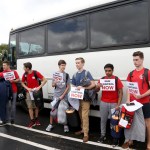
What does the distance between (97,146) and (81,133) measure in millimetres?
960

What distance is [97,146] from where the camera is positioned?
5680 millimetres

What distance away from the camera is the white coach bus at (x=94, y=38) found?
5.84 m

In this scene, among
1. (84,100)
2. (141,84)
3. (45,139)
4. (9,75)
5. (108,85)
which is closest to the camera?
(141,84)

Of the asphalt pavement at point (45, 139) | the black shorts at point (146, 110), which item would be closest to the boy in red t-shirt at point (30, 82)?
the asphalt pavement at point (45, 139)

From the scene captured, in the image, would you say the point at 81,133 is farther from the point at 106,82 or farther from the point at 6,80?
the point at 6,80

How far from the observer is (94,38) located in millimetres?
6695

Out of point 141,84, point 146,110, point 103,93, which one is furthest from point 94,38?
point 146,110

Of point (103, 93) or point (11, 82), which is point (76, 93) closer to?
point (103, 93)

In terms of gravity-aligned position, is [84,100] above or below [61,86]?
below

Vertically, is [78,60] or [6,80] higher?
[78,60]

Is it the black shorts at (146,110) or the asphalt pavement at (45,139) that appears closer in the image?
the black shorts at (146,110)

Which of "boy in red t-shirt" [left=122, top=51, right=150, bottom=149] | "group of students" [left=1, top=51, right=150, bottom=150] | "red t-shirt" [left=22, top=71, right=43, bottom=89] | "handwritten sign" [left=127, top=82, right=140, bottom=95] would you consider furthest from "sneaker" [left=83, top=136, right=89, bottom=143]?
"red t-shirt" [left=22, top=71, right=43, bottom=89]

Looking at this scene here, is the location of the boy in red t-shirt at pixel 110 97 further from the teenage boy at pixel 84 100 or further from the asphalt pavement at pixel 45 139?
the asphalt pavement at pixel 45 139

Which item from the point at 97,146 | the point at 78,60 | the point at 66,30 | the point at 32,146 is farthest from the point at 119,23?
the point at 32,146
